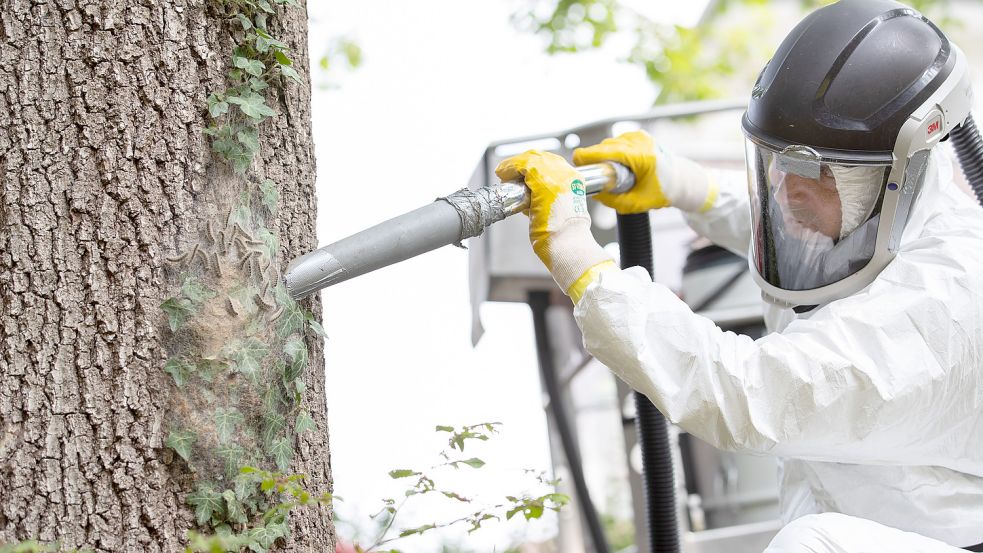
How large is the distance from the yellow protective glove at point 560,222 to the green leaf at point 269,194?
0.55 meters

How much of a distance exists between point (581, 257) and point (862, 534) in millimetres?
735

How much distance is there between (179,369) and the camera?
57.2 inches

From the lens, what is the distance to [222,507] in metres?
1.48

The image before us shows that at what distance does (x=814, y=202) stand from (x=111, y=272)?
1.43 m

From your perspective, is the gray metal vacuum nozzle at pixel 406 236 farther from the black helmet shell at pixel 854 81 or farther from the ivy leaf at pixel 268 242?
the black helmet shell at pixel 854 81

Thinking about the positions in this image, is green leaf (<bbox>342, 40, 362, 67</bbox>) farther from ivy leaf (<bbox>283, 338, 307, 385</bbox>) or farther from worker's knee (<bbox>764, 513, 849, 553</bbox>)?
worker's knee (<bbox>764, 513, 849, 553</bbox>)

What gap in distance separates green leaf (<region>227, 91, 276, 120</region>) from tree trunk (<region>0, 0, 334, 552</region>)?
0.06 m

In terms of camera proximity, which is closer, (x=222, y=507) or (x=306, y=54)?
(x=222, y=507)

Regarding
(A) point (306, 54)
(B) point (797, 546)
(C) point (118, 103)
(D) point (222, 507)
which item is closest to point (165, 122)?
(C) point (118, 103)

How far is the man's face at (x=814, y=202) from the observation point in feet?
6.56

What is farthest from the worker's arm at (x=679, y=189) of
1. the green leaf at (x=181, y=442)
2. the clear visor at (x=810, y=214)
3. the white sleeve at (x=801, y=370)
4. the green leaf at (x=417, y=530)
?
the green leaf at (x=181, y=442)

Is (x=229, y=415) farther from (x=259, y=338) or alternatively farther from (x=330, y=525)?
(x=330, y=525)

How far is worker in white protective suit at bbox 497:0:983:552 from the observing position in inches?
68.1

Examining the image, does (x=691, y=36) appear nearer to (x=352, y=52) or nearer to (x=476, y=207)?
(x=352, y=52)
